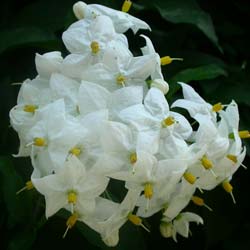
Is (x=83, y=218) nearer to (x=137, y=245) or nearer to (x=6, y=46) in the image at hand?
(x=137, y=245)

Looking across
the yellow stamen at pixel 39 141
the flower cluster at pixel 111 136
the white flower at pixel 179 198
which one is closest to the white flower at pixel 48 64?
the flower cluster at pixel 111 136

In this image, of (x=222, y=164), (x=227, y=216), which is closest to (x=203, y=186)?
(x=222, y=164)

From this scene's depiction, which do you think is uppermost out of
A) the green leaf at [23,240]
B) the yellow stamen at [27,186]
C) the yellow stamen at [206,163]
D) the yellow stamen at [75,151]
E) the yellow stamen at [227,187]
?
the yellow stamen at [206,163]

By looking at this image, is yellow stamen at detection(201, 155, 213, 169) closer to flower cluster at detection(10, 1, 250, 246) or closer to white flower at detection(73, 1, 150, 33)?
flower cluster at detection(10, 1, 250, 246)

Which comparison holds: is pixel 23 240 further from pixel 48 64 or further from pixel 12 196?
pixel 48 64

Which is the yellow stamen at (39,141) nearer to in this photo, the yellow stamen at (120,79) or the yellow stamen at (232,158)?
the yellow stamen at (120,79)

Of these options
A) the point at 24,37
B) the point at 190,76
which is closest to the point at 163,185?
the point at 190,76

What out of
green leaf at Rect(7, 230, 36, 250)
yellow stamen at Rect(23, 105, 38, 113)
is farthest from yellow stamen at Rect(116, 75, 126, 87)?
green leaf at Rect(7, 230, 36, 250)
